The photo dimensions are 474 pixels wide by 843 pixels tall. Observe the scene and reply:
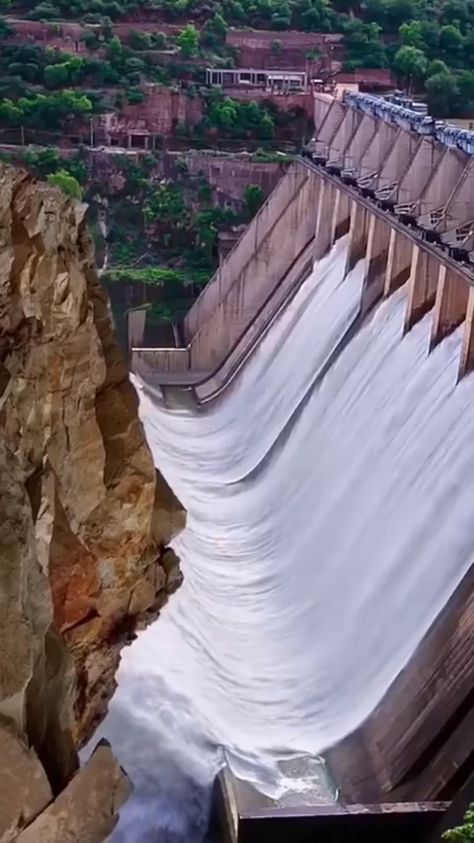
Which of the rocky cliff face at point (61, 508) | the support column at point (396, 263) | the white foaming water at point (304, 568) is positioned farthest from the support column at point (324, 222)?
the rocky cliff face at point (61, 508)

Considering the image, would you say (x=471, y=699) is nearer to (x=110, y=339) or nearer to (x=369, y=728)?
(x=369, y=728)

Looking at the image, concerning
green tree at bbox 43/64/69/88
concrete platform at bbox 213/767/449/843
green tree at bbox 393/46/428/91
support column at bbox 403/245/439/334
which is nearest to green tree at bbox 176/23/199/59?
green tree at bbox 43/64/69/88

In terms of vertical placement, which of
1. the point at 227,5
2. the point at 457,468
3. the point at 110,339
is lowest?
the point at 227,5

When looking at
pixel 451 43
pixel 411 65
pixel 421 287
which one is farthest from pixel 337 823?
pixel 451 43

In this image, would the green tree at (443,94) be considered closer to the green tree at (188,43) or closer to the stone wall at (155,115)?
the stone wall at (155,115)

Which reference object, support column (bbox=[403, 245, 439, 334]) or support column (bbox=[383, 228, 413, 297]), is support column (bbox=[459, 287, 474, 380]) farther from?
support column (bbox=[383, 228, 413, 297])

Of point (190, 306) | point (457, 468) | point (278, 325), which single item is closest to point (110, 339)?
point (457, 468)
